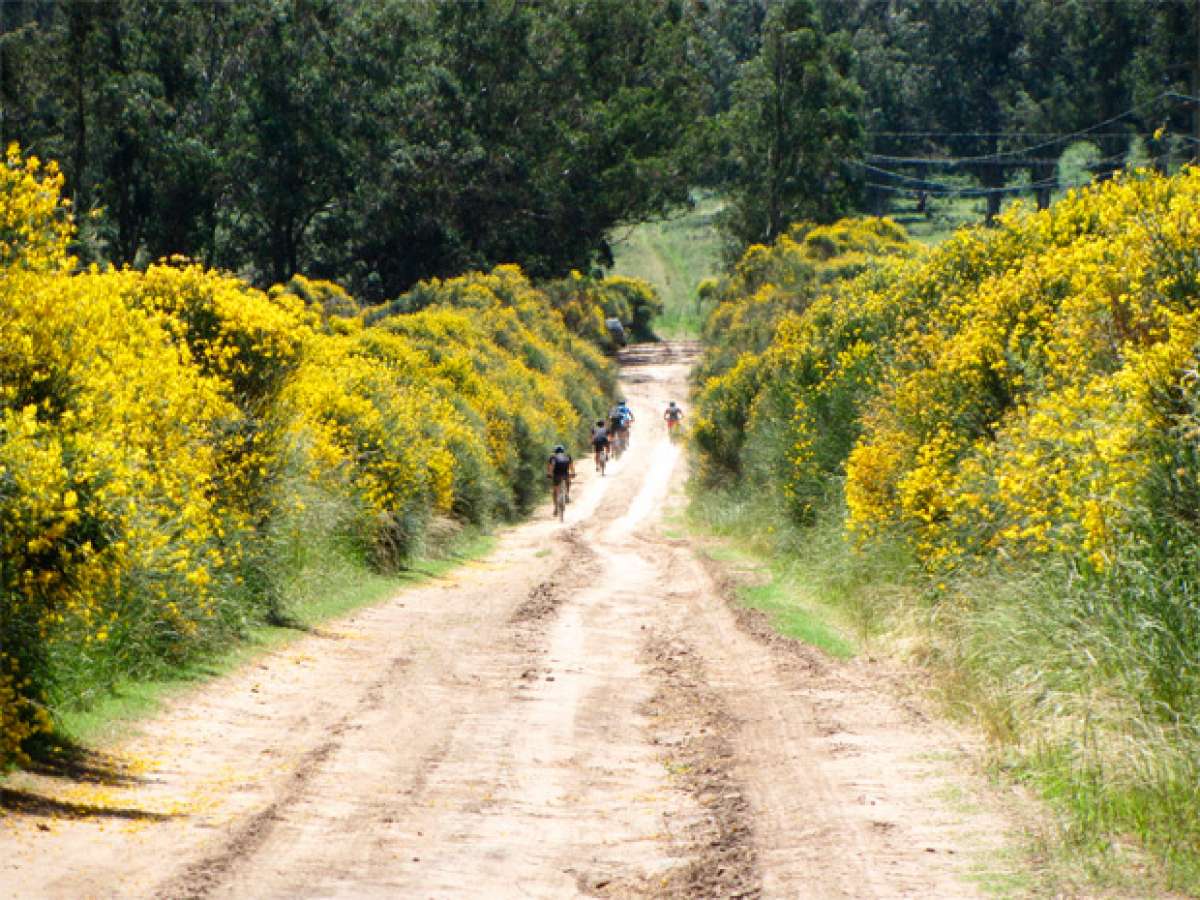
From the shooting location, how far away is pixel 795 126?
84.2 meters

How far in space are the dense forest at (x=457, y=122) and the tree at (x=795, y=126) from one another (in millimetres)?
137

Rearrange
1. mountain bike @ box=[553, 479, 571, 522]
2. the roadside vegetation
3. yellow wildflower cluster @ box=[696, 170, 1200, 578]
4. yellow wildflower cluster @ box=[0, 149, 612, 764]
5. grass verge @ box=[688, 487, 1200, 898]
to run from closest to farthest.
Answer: grass verge @ box=[688, 487, 1200, 898]
the roadside vegetation
yellow wildflower cluster @ box=[0, 149, 612, 764]
yellow wildflower cluster @ box=[696, 170, 1200, 578]
mountain bike @ box=[553, 479, 571, 522]

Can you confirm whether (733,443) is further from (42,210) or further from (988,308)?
(42,210)

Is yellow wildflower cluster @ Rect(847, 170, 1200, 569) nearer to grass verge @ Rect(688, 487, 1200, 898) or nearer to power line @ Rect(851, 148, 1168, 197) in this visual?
grass verge @ Rect(688, 487, 1200, 898)

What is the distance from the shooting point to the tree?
83000mm

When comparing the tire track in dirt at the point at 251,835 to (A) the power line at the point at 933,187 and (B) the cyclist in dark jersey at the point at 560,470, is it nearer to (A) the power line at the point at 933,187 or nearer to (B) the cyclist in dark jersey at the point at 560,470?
(B) the cyclist in dark jersey at the point at 560,470

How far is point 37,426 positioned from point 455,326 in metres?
37.4

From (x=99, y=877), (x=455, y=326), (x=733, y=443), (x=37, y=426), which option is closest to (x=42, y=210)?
(x=37, y=426)

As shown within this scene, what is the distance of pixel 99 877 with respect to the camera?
28.2ft

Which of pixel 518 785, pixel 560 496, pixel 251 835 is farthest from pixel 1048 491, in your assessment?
pixel 560 496

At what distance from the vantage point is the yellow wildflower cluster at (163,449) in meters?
11.4

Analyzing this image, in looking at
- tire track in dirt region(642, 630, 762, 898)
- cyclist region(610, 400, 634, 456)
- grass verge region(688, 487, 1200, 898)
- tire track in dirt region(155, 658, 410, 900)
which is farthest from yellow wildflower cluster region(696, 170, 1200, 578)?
cyclist region(610, 400, 634, 456)

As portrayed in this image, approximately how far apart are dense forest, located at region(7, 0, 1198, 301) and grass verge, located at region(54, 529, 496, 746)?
30263mm

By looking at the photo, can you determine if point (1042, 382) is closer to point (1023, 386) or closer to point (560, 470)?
point (1023, 386)
